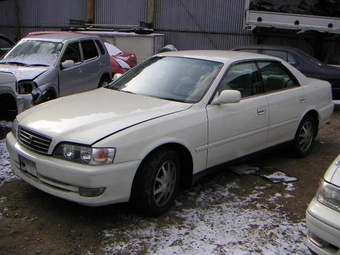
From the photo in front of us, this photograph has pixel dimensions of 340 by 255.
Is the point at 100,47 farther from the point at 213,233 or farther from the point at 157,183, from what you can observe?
the point at 213,233

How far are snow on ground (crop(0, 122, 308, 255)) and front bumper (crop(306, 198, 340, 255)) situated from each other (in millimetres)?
537

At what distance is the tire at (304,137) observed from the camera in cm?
584

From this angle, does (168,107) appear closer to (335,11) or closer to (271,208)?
(271,208)

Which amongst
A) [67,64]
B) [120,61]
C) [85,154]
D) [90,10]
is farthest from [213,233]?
[90,10]

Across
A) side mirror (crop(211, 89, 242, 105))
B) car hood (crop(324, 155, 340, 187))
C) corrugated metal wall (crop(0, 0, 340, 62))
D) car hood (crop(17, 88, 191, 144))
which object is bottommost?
car hood (crop(324, 155, 340, 187))

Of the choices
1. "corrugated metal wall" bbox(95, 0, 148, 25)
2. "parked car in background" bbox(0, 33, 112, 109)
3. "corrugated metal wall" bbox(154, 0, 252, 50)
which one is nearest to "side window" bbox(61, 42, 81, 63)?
"parked car in background" bbox(0, 33, 112, 109)

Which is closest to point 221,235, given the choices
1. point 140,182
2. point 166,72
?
point 140,182

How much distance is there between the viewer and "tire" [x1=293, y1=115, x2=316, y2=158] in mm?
5836

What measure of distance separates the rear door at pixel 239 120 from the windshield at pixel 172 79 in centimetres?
20

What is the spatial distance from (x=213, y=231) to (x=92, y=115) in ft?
5.07

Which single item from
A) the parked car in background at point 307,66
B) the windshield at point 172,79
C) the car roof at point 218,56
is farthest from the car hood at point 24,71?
the parked car in background at point 307,66

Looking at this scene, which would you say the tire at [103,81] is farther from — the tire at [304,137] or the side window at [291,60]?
the tire at [304,137]

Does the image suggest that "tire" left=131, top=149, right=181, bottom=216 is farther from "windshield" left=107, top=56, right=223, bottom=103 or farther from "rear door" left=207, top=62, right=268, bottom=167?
"windshield" left=107, top=56, right=223, bottom=103

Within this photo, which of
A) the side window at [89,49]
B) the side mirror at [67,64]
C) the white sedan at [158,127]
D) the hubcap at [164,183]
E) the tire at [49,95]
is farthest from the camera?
the side window at [89,49]
